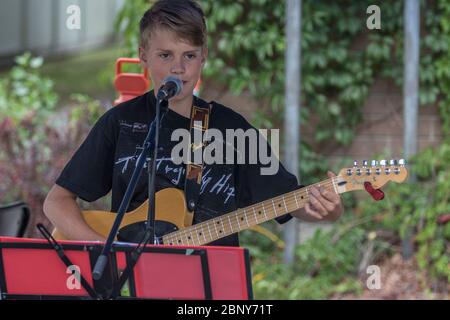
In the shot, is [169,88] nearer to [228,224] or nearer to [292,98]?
[228,224]

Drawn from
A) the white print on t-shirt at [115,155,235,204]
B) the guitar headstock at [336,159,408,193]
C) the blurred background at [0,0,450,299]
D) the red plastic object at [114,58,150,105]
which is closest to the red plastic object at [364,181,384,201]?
the guitar headstock at [336,159,408,193]

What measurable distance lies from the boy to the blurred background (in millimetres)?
2411

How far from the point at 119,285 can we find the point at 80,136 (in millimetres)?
3439

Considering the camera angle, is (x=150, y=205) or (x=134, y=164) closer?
(x=150, y=205)

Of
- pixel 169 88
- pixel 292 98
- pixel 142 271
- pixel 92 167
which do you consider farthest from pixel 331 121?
pixel 142 271

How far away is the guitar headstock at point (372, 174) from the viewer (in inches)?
108

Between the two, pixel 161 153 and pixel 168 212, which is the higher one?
pixel 161 153

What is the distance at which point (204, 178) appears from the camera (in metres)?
2.99

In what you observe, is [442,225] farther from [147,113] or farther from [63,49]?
[63,49]

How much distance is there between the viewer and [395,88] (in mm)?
6344

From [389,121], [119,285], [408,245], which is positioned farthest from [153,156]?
[389,121]

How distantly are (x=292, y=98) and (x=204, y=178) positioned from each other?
308 centimetres

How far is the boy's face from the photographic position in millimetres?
2879

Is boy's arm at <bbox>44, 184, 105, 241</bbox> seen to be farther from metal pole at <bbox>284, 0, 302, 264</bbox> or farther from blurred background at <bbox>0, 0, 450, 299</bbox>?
metal pole at <bbox>284, 0, 302, 264</bbox>
